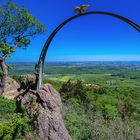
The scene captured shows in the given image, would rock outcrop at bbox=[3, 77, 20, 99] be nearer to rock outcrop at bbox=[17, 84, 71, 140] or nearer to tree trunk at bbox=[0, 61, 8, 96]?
tree trunk at bbox=[0, 61, 8, 96]

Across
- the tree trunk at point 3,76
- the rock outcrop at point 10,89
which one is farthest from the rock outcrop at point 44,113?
the rock outcrop at point 10,89

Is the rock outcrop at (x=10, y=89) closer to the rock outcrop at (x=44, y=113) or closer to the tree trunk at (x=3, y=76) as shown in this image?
the tree trunk at (x=3, y=76)

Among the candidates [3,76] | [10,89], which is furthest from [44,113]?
[10,89]

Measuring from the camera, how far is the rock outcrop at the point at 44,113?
10047 millimetres

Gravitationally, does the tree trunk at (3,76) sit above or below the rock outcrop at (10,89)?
above

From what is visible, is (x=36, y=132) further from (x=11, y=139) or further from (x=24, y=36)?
(x=24, y=36)

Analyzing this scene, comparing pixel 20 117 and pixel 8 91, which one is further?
pixel 8 91

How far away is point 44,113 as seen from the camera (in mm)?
10125

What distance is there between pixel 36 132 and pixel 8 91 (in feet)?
52.3

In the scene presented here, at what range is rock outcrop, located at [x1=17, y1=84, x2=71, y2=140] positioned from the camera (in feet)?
33.0

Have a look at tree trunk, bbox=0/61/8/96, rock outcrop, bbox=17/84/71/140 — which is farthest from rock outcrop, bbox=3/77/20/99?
rock outcrop, bbox=17/84/71/140

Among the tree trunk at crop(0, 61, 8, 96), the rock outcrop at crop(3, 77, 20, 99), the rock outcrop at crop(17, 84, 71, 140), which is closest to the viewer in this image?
the rock outcrop at crop(17, 84, 71, 140)

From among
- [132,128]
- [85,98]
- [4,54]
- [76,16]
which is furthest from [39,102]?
[85,98]

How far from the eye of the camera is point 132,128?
13.9 metres
